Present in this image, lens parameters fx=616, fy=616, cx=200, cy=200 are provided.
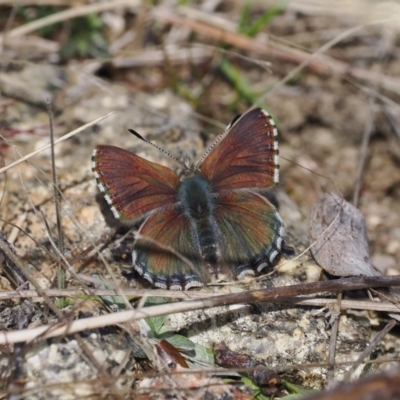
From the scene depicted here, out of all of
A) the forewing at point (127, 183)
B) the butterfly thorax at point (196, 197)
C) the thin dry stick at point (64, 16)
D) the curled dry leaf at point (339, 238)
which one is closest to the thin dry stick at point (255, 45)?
the thin dry stick at point (64, 16)

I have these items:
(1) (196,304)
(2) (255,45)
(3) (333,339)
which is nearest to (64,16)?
(2) (255,45)

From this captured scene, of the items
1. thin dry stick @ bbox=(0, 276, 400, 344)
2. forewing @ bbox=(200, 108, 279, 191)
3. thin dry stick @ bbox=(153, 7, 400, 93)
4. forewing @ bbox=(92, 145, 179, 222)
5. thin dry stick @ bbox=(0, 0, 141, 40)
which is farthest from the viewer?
thin dry stick @ bbox=(153, 7, 400, 93)

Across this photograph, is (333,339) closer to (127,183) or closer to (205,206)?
(205,206)

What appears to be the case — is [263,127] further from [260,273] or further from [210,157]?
[260,273]

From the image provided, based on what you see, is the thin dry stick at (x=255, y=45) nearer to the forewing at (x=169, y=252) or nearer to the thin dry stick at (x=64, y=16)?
the thin dry stick at (x=64, y=16)

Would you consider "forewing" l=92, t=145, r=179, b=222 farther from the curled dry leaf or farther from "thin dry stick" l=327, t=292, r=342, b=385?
"thin dry stick" l=327, t=292, r=342, b=385

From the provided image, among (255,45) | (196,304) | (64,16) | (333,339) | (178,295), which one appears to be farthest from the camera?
(255,45)

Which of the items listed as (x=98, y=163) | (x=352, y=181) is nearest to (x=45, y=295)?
(x=98, y=163)

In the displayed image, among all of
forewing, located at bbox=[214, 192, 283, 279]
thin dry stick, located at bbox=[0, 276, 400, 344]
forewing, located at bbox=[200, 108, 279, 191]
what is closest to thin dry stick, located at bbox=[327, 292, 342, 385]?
thin dry stick, located at bbox=[0, 276, 400, 344]
